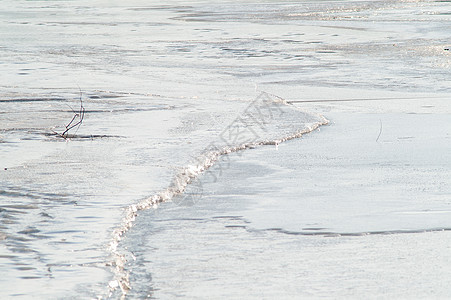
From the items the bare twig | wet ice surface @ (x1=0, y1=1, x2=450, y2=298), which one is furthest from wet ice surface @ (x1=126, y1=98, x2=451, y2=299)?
the bare twig

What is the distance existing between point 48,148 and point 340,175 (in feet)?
7.18

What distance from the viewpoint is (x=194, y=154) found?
20.0 feet

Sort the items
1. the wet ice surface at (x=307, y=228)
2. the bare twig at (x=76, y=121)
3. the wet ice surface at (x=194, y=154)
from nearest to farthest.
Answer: the wet ice surface at (x=307, y=228), the wet ice surface at (x=194, y=154), the bare twig at (x=76, y=121)

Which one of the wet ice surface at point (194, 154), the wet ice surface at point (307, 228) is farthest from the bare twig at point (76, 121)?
the wet ice surface at point (307, 228)

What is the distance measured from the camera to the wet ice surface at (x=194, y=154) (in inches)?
148

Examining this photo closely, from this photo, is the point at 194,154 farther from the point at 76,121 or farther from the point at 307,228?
the point at 307,228

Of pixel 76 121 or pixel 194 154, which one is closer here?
pixel 194 154

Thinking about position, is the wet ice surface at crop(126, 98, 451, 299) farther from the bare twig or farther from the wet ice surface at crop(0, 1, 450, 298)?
the bare twig

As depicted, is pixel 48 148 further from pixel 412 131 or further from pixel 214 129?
pixel 412 131

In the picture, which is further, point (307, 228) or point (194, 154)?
point (194, 154)

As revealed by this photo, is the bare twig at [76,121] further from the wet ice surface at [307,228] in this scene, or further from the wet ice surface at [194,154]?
the wet ice surface at [307,228]

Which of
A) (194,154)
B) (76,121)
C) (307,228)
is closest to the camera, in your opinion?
(307,228)

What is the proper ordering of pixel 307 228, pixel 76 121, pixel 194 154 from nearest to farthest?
pixel 307 228 → pixel 194 154 → pixel 76 121

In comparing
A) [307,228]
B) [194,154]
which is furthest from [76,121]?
[307,228]
